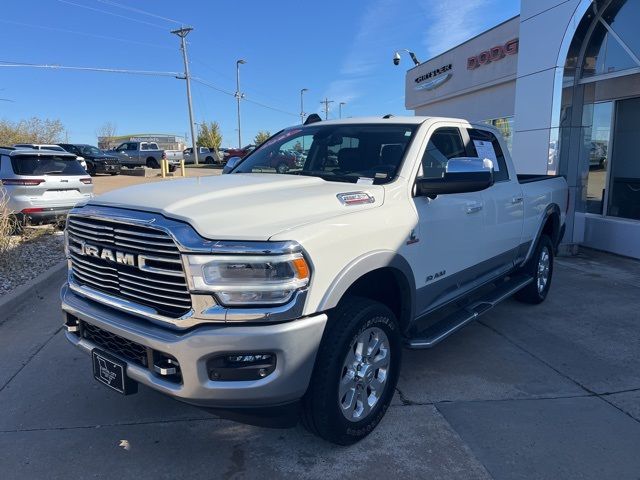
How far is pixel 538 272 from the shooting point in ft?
18.3

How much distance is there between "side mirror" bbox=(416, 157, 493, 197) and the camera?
3172 mm

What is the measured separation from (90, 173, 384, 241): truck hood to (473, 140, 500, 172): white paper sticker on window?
172 cm

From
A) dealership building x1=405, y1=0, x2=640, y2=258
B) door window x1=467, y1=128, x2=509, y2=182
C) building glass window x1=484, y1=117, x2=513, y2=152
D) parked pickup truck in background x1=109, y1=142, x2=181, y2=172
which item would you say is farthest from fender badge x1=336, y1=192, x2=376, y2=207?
parked pickup truck in background x1=109, y1=142, x2=181, y2=172

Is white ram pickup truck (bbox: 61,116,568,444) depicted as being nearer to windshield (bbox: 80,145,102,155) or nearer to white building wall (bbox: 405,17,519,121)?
white building wall (bbox: 405,17,519,121)

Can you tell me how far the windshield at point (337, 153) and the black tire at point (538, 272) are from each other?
267cm

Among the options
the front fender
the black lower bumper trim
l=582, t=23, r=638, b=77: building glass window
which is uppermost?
l=582, t=23, r=638, b=77: building glass window

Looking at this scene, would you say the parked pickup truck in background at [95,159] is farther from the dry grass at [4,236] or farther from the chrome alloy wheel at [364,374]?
the chrome alloy wheel at [364,374]

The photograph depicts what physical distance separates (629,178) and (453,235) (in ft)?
24.0

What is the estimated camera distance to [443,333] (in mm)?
3461

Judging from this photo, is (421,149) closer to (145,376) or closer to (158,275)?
(158,275)

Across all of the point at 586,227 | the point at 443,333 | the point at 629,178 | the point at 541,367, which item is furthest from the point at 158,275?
the point at 629,178

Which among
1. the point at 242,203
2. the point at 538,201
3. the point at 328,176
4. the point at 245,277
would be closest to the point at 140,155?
the point at 538,201

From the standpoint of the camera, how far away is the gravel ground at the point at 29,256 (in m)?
6.31

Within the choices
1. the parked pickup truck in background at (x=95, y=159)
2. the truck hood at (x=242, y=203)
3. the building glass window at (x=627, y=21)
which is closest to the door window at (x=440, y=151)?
the truck hood at (x=242, y=203)
